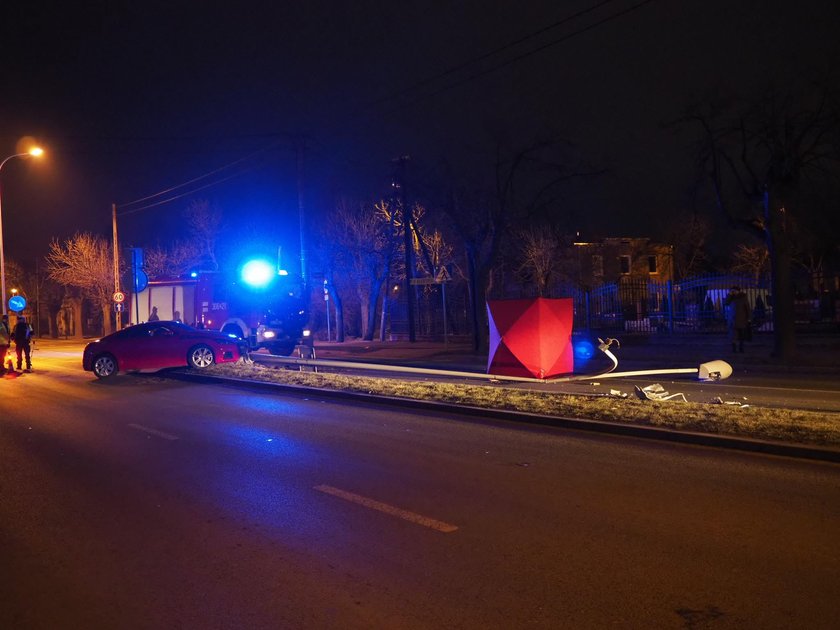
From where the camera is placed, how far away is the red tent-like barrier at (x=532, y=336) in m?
13.2

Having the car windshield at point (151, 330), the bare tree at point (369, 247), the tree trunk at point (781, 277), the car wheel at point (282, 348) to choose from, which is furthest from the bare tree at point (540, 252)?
the car windshield at point (151, 330)

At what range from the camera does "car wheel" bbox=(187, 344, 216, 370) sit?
769 inches

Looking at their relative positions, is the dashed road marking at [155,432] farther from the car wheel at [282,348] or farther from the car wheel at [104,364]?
the car wheel at [282,348]

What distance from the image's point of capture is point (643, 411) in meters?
10.4

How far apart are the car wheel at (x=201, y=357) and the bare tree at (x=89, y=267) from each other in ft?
111

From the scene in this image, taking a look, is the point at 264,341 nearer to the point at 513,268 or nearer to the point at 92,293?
the point at 513,268

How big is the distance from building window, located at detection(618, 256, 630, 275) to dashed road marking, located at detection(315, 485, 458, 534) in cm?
5451

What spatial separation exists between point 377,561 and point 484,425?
18.5 feet

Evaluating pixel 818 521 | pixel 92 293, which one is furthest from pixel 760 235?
pixel 92 293

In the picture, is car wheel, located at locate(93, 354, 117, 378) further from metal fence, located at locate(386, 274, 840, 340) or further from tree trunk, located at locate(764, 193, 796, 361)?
tree trunk, located at locate(764, 193, 796, 361)

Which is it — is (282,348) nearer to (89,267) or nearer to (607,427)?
(607,427)

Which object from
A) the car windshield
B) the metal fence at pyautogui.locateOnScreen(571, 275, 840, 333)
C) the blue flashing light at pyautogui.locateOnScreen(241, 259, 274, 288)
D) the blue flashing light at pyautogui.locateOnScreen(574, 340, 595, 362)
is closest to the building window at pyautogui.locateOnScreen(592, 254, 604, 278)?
the metal fence at pyautogui.locateOnScreen(571, 275, 840, 333)

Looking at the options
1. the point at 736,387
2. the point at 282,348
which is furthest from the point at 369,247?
the point at 736,387

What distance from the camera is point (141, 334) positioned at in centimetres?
1945
